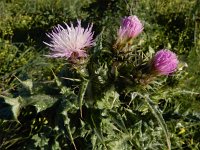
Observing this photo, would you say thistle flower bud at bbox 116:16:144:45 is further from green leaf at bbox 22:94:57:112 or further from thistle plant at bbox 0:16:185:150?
green leaf at bbox 22:94:57:112

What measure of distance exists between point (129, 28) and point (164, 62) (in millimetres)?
252

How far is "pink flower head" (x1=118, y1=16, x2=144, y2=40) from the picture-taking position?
2.36 meters

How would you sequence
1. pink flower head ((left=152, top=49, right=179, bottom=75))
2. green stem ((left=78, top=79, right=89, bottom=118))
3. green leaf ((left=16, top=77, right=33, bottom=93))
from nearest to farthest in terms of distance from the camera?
1. green stem ((left=78, top=79, right=89, bottom=118))
2. pink flower head ((left=152, top=49, right=179, bottom=75))
3. green leaf ((left=16, top=77, right=33, bottom=93))

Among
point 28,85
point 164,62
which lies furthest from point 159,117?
point 28,85

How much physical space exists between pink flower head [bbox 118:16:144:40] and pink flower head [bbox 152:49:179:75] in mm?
175

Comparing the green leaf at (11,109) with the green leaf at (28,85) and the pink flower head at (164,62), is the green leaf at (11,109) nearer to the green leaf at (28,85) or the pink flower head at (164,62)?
the green leaf at (28,85)

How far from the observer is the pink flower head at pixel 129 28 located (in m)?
2.36

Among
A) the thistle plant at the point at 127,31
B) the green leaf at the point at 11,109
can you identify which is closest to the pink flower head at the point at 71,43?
the thistle plant at the point at 127,31

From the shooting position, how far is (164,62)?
228 cm

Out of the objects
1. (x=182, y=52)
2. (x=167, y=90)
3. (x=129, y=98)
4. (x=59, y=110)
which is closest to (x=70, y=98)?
(x=59, y=110)

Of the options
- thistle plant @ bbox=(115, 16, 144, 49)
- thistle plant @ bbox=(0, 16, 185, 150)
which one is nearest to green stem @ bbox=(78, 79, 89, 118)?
thistle plant @ bbox=(0, 16, 185, 150)

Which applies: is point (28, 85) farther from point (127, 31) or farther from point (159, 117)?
point (159, 117)

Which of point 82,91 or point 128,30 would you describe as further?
point 128,30

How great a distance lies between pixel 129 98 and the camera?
2.55 metres
